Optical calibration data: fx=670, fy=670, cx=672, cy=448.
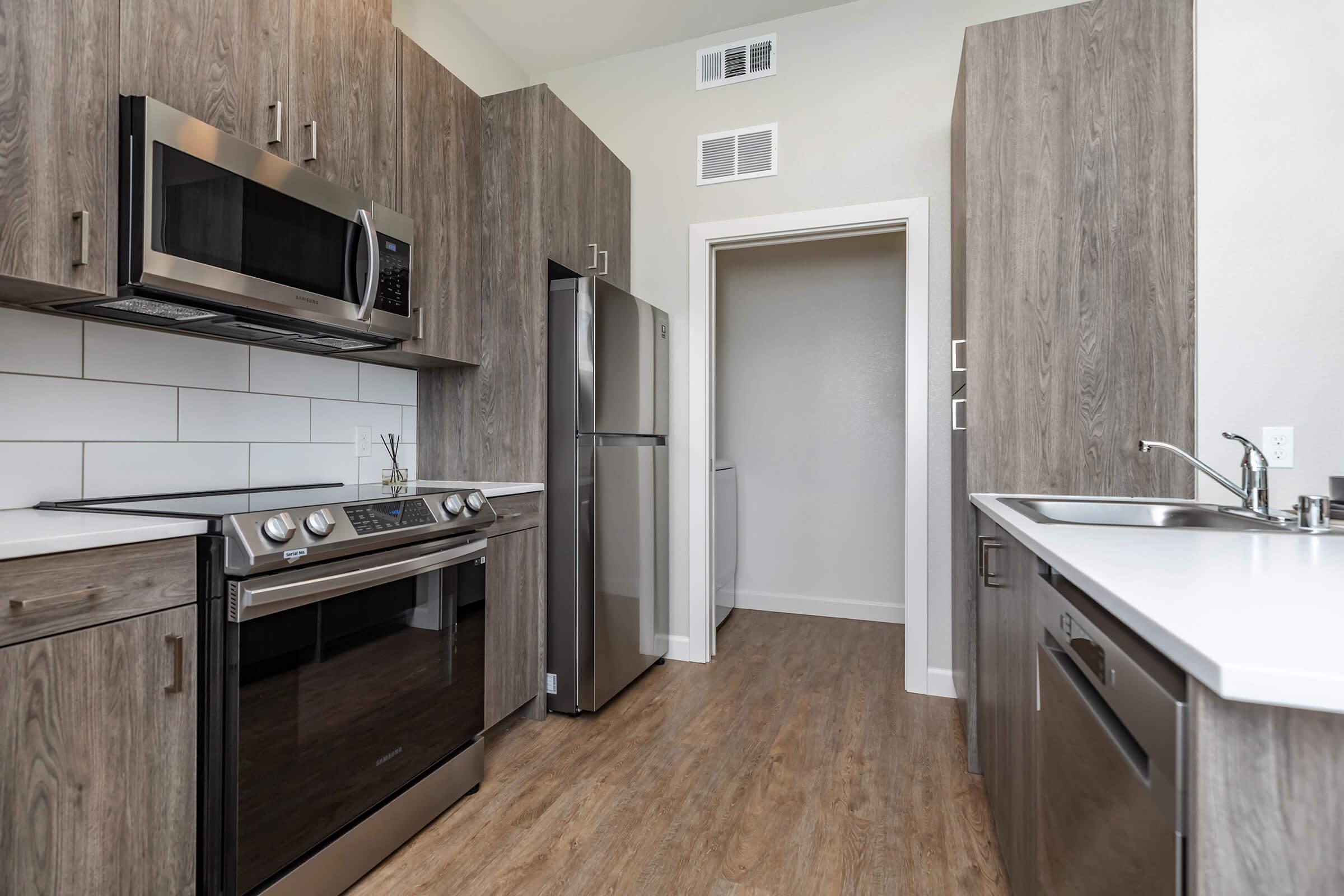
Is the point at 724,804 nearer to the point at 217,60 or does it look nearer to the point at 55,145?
the point at 55,145

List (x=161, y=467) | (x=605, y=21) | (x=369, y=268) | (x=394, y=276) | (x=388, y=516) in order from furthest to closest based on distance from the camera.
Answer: (x=605, y=21) < (x=394, y=276) < (x=369, y=268) < (x=161, y=467) < (x=388, y=516)

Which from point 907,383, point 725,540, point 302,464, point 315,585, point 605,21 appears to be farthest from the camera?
point 725,540

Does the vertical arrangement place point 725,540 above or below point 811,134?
below

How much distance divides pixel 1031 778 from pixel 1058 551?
0.49 m

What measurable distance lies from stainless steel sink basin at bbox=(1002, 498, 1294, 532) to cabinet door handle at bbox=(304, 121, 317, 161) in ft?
6.80

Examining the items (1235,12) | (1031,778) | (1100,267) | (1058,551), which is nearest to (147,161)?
(1058,551)

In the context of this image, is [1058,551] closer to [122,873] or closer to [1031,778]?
[1031,778]

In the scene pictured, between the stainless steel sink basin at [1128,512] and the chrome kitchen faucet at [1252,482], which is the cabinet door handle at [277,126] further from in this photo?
the chrome kitchen faucet at [1252,482]

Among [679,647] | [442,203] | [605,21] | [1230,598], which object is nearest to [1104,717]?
[1230,598]

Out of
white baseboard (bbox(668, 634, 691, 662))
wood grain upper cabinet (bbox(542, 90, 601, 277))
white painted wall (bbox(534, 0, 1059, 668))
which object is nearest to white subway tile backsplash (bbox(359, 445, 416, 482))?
wood grain upper cabinet (bbox(542, 90, 601, 277))

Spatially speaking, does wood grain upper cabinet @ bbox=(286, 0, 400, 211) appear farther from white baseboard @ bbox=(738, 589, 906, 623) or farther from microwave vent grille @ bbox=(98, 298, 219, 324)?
white baseboard @ bbox=(738, 589, 906, 623)

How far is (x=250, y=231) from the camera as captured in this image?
5.29ft

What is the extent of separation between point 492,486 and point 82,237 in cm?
127

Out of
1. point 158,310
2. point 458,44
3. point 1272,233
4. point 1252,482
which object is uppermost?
point 458,44
